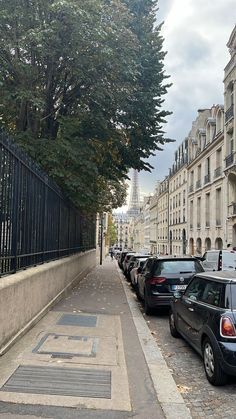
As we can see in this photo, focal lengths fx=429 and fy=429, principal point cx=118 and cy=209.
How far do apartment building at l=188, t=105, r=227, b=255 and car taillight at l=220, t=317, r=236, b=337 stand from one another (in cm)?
2927

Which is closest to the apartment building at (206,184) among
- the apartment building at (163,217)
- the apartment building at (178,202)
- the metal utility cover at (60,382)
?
the apartment building at (178,202)

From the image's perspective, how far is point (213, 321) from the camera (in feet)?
18.1

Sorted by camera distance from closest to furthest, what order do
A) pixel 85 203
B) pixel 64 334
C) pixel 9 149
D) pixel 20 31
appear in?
pixel 9 149
pixel 64 334
pixel 20 31
pixel 85 203

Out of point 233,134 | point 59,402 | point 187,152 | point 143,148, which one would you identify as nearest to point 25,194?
point 59,402

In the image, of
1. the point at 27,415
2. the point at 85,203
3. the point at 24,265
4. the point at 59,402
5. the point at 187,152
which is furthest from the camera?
the point at 187,152

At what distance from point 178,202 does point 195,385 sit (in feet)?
184

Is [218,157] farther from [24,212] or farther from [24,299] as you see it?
[24,299]

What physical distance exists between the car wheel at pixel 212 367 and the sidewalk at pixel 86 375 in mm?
522

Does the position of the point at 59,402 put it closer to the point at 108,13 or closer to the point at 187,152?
the point at 108,13

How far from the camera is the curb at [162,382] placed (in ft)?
14.4

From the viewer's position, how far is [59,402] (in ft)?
14.4

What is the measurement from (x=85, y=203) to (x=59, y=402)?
1086 cm

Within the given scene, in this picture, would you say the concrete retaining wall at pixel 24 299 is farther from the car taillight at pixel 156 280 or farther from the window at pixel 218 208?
the window at pixel 218 208

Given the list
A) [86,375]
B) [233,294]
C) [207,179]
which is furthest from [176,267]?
[207,179]
